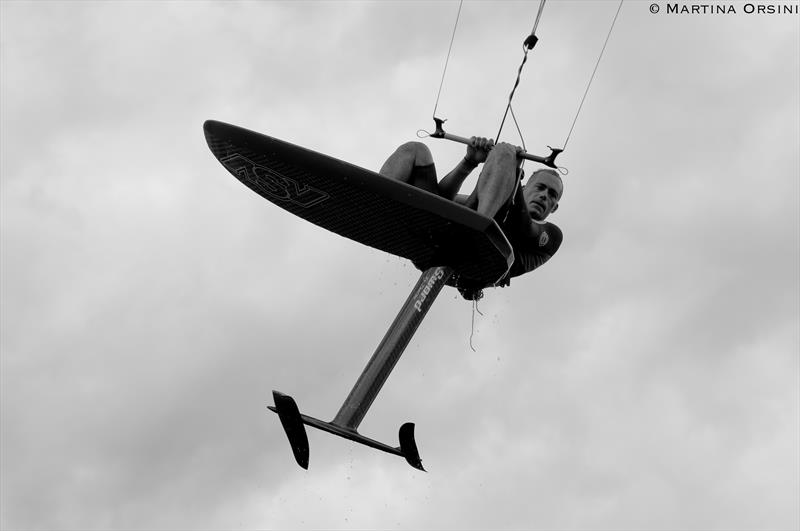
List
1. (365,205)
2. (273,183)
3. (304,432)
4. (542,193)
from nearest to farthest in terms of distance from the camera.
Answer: (304,432) → (365,205) → (273,183) → (542,193)

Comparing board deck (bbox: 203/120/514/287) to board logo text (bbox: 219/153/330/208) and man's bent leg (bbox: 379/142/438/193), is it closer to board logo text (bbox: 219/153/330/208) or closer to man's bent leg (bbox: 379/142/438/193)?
board logo text (bbox: 219/153/330/208)

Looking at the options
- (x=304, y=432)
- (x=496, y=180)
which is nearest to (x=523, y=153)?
(x=496, y=180)

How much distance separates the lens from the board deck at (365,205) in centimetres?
1094

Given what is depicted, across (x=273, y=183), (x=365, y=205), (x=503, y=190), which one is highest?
(x=503, y=190)

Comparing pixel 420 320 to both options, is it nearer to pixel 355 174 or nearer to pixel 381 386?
pixel 381 386

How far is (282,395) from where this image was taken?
10445mm

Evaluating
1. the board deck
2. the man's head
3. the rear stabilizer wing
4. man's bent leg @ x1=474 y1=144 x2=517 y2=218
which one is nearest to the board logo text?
the board deck

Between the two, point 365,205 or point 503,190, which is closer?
point 365,205

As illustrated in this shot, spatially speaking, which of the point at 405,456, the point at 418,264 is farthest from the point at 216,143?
the point at 405,456

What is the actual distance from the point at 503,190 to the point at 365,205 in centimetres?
129

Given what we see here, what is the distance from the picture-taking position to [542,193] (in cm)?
1320

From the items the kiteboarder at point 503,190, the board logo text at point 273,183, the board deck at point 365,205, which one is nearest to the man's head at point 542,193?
the kiteboarder at point 503,190

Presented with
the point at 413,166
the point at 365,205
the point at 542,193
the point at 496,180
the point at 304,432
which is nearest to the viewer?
the point at 304,432

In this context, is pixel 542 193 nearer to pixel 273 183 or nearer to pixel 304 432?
pixel 273 183
